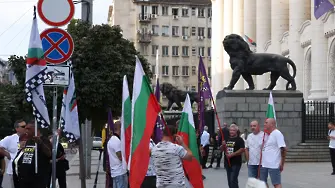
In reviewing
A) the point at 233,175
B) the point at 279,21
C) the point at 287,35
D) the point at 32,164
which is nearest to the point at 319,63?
the point at 287,35

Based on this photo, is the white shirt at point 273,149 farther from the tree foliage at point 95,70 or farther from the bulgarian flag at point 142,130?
the tree foliage at point 95,70

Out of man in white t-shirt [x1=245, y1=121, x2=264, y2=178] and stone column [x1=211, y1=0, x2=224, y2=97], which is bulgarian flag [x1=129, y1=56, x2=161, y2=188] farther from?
stone column [x1=211, y1=0, x2=224, y2=97]

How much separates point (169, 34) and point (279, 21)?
161 feet

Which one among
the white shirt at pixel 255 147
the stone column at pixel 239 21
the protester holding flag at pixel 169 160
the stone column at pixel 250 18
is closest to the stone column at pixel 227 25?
the stone column at pixel 239 21

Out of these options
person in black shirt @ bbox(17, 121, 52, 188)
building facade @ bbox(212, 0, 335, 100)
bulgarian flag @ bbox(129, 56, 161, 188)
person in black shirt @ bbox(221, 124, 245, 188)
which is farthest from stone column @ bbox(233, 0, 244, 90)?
bulgarian flag @ bbox(129, 56, 161, 188)

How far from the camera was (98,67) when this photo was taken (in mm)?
21312

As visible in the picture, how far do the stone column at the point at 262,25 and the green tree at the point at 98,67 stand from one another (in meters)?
32.2

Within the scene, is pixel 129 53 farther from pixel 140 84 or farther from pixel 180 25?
pixel 180 25

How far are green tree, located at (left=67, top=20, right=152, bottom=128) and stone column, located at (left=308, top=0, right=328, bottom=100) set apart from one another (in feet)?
64.1

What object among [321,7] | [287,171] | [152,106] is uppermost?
[321,7]

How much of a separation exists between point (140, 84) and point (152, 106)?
0.39 meters

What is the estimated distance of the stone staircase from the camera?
2895 centimetres

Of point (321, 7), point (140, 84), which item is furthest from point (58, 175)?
point (321, 7)

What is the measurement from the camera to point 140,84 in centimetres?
1023
